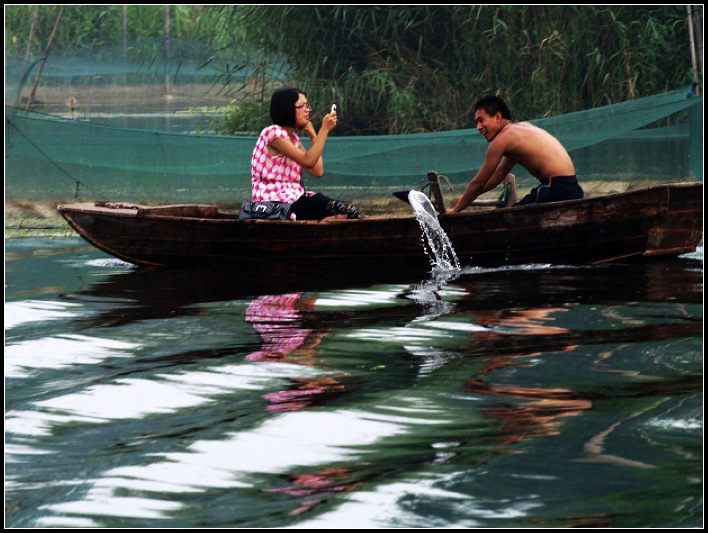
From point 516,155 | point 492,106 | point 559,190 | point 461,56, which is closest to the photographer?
point 492,106

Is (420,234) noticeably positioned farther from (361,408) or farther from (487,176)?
(361,408)

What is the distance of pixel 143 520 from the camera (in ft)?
9.00

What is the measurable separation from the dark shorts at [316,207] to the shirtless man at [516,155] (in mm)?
813

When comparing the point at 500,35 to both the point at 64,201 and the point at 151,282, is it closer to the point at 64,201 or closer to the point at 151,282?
the point at 64,201

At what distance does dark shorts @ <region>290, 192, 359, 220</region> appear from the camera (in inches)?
286

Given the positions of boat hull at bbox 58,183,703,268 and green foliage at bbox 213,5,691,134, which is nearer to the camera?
boat hull at bbox 58,183,703,268

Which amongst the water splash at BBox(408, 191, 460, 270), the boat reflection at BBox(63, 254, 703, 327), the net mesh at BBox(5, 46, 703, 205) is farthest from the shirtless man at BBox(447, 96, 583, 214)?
the net mesh at BBox(5, 46, 703, 205)

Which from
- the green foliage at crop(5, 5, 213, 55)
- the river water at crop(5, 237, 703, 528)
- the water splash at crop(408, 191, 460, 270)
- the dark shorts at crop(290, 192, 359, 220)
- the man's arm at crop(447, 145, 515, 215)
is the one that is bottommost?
the river water at crop(5, 237, 703, 528)

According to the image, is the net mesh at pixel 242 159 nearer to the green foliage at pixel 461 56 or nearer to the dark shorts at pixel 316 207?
the green foliage at pixel 461 56

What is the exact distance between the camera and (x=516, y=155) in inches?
271

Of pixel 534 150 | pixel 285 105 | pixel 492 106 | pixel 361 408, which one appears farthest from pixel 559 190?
pixel 361 408

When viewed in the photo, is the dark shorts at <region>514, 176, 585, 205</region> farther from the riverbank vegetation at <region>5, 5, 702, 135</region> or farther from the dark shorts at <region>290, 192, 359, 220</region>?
the riverbank vegetation at <region>5, 5, 702, 135</region>

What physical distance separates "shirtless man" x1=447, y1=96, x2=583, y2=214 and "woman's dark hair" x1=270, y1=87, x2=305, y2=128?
47.2 inches

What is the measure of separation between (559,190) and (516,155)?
1.27 feet
